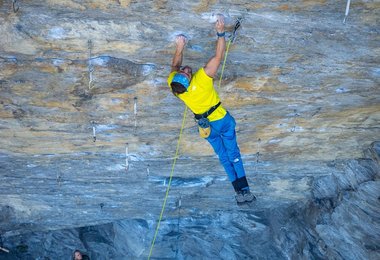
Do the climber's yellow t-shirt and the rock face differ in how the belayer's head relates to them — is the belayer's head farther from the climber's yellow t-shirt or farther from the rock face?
the rock face

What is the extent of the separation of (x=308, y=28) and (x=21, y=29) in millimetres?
3984

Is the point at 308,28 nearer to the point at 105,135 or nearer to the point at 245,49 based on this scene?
the point at 245,49

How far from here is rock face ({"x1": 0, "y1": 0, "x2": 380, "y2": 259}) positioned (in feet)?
19.3

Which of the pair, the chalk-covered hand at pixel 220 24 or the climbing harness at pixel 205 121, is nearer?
the chalk-covered hand at pixel 220 24

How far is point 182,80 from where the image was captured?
5.74 meters

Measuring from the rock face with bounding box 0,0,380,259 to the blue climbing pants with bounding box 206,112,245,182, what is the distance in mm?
684

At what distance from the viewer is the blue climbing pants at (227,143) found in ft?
22.1

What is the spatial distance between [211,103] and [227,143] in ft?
2.65

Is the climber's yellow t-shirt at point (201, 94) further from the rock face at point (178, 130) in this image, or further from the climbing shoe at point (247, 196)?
the climbing shoe at point (247, 196)

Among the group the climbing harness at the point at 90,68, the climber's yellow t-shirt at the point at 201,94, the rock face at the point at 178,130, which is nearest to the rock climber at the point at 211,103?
the climber's yellow t-shirt at the point at 201,94

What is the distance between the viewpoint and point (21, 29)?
18.8ft

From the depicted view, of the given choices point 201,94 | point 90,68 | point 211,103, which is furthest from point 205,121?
point 90,68

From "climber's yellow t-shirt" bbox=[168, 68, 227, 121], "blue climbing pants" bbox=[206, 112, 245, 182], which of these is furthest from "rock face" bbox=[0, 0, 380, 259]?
"blue climbing pants" bbox=[206, 112, 245, 182]

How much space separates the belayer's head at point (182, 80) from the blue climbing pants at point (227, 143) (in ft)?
3.52
